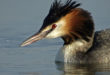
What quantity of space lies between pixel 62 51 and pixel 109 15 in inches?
241

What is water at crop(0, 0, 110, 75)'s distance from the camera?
1544 cm

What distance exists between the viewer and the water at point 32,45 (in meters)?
15.4

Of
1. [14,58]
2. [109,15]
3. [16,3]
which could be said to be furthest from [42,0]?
[14,58]

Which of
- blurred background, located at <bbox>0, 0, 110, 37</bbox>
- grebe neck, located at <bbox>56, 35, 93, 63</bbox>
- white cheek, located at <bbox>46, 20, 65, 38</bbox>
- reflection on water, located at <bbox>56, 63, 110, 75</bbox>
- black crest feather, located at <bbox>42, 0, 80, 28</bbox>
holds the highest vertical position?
blurred background, located at <bbox>0, 0, 110, 37</bbox>

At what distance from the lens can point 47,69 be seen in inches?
612

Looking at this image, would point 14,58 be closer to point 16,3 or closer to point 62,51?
point 62,51

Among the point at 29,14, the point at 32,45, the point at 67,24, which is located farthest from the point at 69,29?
the point at 29,14

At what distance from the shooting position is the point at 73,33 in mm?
16781

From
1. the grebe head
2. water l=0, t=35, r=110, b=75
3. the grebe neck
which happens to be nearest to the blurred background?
water l=0, t=35, r=110, b=75

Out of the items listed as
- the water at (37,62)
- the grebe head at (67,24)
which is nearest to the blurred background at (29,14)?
the water at (37,62)

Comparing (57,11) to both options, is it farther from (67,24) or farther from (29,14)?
(29,14)

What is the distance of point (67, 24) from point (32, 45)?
2.88 metres

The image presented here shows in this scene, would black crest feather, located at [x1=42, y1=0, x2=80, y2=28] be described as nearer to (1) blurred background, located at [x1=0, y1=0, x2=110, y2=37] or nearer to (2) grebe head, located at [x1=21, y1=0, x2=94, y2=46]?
(2) grebe head, located at [x1=21, y1=0, x2=94, y2=46]

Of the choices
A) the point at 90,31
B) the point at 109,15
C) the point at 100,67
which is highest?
the point at 109,15
